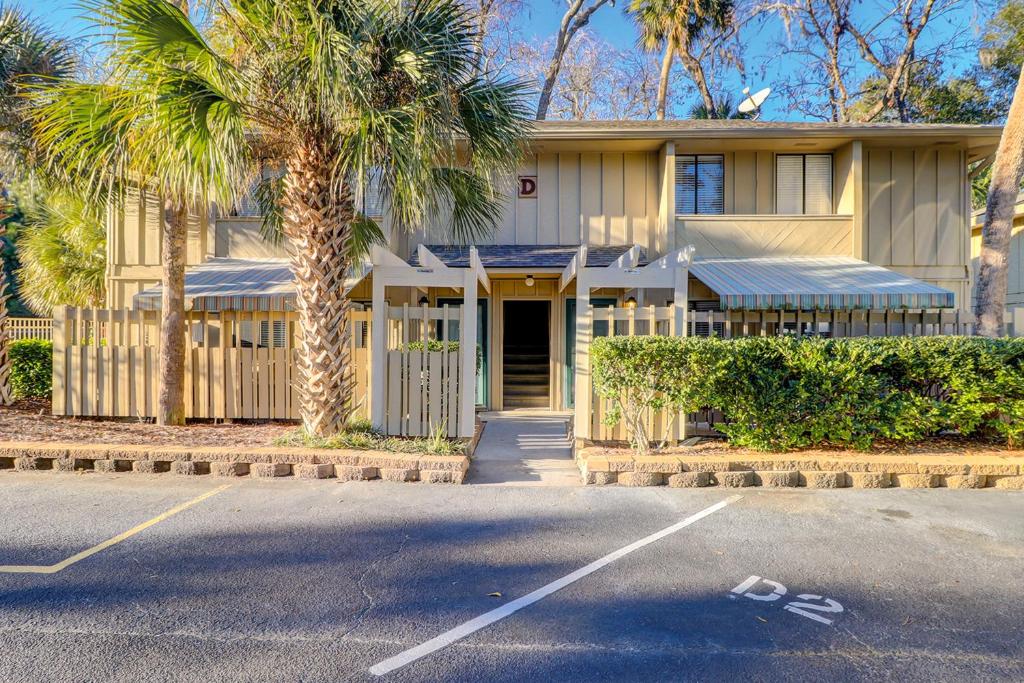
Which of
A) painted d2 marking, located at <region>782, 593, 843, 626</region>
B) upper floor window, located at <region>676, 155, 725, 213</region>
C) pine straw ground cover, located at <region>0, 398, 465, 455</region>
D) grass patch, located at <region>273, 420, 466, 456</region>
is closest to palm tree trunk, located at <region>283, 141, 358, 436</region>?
grass patch, located at <region>273, 420, 466, 456</region>

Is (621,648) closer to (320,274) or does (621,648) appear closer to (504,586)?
(504,586)

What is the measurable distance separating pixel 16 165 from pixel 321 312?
21.8 ft

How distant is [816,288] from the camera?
9234 millimetres

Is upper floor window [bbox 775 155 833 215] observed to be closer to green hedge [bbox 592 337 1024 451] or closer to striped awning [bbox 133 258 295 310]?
green hedge [bbox 592 337 1024 451]

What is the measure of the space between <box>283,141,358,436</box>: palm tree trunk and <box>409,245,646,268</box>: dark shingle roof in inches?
138

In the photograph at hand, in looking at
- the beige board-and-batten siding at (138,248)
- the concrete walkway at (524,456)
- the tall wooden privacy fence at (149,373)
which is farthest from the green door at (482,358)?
the beige board-and-batten siding at (138,248)

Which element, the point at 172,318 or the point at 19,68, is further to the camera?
the point at 19,68

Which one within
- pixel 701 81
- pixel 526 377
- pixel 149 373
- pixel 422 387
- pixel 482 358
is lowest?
pixel 526 377

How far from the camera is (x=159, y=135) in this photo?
573cm

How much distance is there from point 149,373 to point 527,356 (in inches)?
299

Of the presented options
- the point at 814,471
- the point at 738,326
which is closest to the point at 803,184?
the point at 738,326

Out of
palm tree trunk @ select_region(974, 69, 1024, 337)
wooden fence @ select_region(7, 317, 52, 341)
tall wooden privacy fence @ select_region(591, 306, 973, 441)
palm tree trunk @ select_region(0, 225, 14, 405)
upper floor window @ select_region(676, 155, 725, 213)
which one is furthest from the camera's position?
wooden fence @ select_region(7, 317, 52, 341)

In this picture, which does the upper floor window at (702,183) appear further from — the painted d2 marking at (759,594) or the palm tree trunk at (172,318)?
the painted d2 marking at (759,594)

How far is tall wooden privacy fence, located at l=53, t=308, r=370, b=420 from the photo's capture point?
8.58 meters
